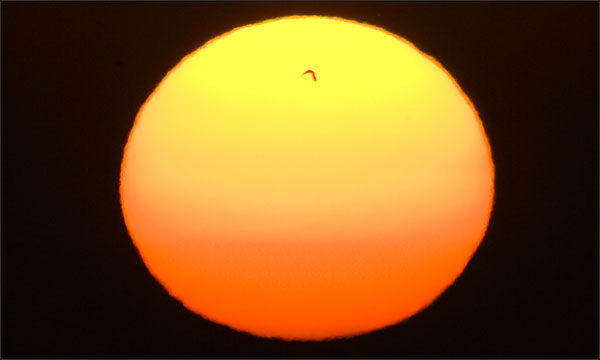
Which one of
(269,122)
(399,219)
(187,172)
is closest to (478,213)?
(399,219)

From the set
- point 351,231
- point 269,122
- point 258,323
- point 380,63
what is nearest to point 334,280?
point 351,231

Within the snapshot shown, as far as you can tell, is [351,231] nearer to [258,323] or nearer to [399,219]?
[399,219]

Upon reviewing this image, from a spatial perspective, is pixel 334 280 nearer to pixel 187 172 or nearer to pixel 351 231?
pixel 351 231

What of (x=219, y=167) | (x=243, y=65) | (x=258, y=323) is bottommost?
(x=258, y=323)

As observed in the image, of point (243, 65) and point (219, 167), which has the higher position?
point (243, 65)

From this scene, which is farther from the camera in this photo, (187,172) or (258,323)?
(258,323)

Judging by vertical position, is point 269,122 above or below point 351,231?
above
